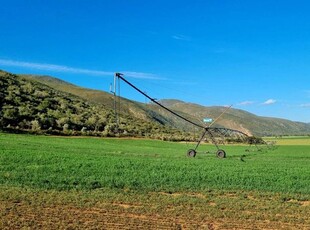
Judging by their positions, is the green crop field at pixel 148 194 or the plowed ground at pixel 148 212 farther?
the green crop field at pixel 148 194

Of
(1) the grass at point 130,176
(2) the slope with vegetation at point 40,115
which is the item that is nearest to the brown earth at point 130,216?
(1) the grass at point 130,176

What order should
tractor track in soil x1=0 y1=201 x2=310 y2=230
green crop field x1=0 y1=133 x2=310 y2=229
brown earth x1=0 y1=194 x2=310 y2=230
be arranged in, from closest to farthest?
tractor track in soil x1=0 y1=201 x2=310 y2=230 → brown earth x1=0 y1=194 x2=310 y2=230 → green crop field x1=0 y1=133 x2=310 y2=229

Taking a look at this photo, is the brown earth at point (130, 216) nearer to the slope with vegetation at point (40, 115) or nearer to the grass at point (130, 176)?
the grass at point (130, 176)

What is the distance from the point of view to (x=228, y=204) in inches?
653

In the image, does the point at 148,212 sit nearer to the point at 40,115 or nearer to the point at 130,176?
the point at 130,176

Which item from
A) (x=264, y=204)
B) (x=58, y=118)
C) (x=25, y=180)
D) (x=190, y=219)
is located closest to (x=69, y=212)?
(x=190, y=219)

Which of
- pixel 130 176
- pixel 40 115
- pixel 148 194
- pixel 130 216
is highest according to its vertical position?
pixel 40 115

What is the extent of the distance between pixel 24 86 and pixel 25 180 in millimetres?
87951

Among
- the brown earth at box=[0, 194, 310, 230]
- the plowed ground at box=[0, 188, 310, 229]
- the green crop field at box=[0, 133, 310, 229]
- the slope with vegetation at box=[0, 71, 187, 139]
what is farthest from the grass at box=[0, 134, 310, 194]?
the slope with vegetation at box=[0, 71, 187, 139]

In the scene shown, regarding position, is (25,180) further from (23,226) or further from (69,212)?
(23,226)

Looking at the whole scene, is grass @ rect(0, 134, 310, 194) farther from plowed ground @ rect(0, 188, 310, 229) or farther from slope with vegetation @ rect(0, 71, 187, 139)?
slope with vegetation @ rect(0, 71, 187, 139)

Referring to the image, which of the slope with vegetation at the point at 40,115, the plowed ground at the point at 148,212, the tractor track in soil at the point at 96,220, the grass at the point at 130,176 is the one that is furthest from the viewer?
the slope with vegetation at the point at 40,115

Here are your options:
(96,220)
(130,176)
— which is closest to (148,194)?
(130,176)

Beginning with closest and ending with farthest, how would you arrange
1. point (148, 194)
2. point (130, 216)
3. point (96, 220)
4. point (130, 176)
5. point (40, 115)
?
point (96, 220)
point (130, 216)
point (148, 194)
point (130, 176)
point (40, 115)
